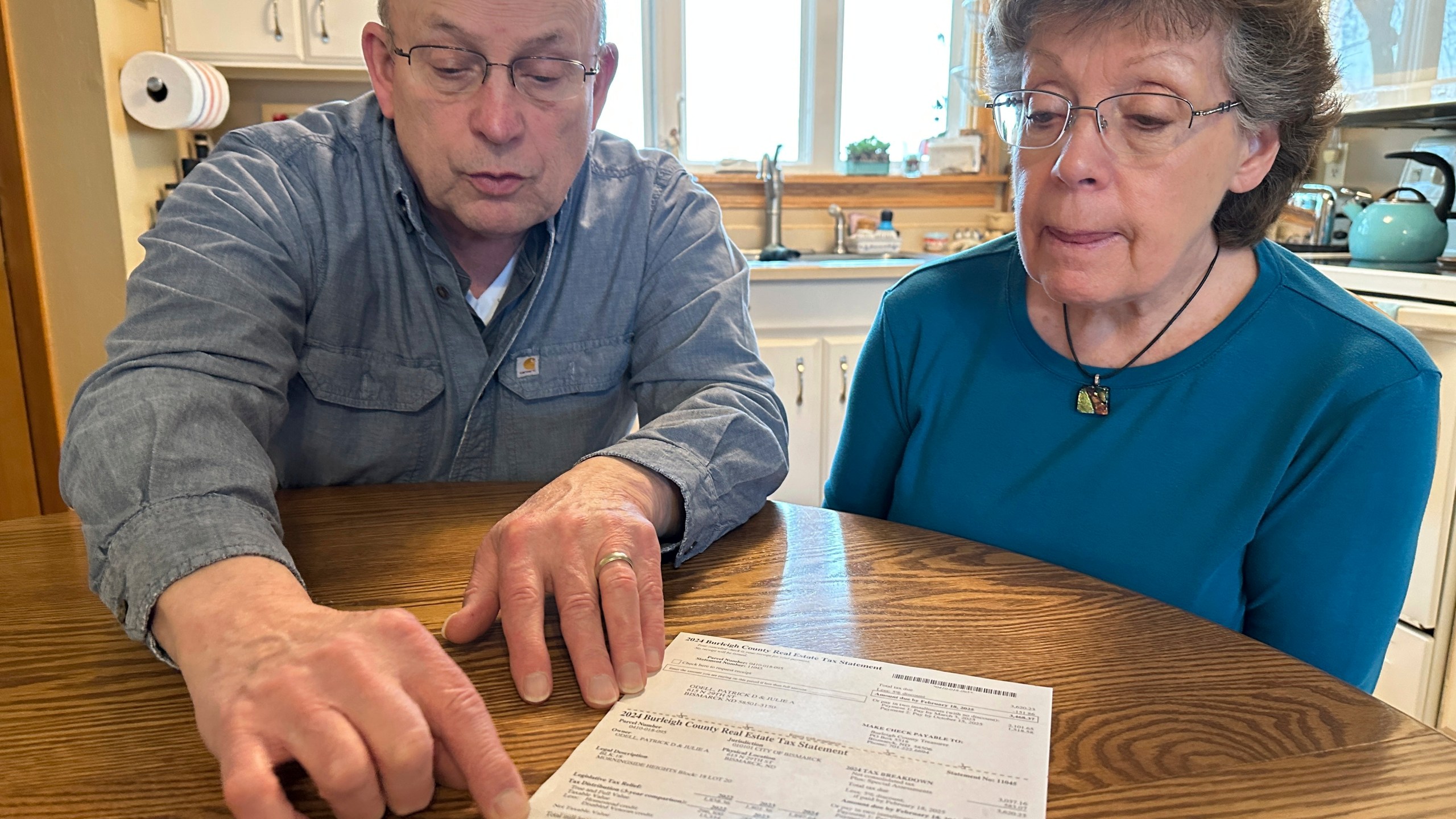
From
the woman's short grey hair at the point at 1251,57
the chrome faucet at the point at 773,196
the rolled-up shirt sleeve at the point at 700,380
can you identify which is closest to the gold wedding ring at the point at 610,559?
the rolled-up shirt sleeve at the point at 700,380

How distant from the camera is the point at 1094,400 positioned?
1069mm

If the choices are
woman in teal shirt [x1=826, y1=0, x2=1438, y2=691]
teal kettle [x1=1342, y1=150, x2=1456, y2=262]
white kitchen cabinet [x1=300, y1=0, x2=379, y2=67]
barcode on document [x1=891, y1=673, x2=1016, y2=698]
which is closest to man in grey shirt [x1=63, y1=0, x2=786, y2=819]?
barcode on document [x1=891, y1=673, x2=1016, y2=698]

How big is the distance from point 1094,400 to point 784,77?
9.88 ft

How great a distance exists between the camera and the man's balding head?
1101mm

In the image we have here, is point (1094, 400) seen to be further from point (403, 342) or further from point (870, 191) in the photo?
point (870, 191)

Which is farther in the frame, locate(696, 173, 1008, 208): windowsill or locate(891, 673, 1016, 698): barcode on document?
locate(696, 173, 1008, 208): windowsill

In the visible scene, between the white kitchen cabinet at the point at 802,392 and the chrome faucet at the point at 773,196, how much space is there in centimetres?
66

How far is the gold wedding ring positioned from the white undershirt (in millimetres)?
607

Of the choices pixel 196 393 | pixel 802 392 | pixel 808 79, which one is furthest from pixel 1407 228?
pixel 196 393

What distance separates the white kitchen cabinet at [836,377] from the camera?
9.66 ft

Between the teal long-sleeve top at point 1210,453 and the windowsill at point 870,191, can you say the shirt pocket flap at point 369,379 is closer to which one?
the teal long-sleeve top at point 1210,453

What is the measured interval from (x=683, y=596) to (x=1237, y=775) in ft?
1.41

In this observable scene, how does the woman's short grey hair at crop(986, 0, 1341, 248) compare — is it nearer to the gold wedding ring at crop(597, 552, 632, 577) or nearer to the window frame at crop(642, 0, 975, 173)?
the gold wedding ring at crop(597, 552, 632, 577)

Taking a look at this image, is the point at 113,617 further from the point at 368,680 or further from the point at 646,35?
the point at 646,35
